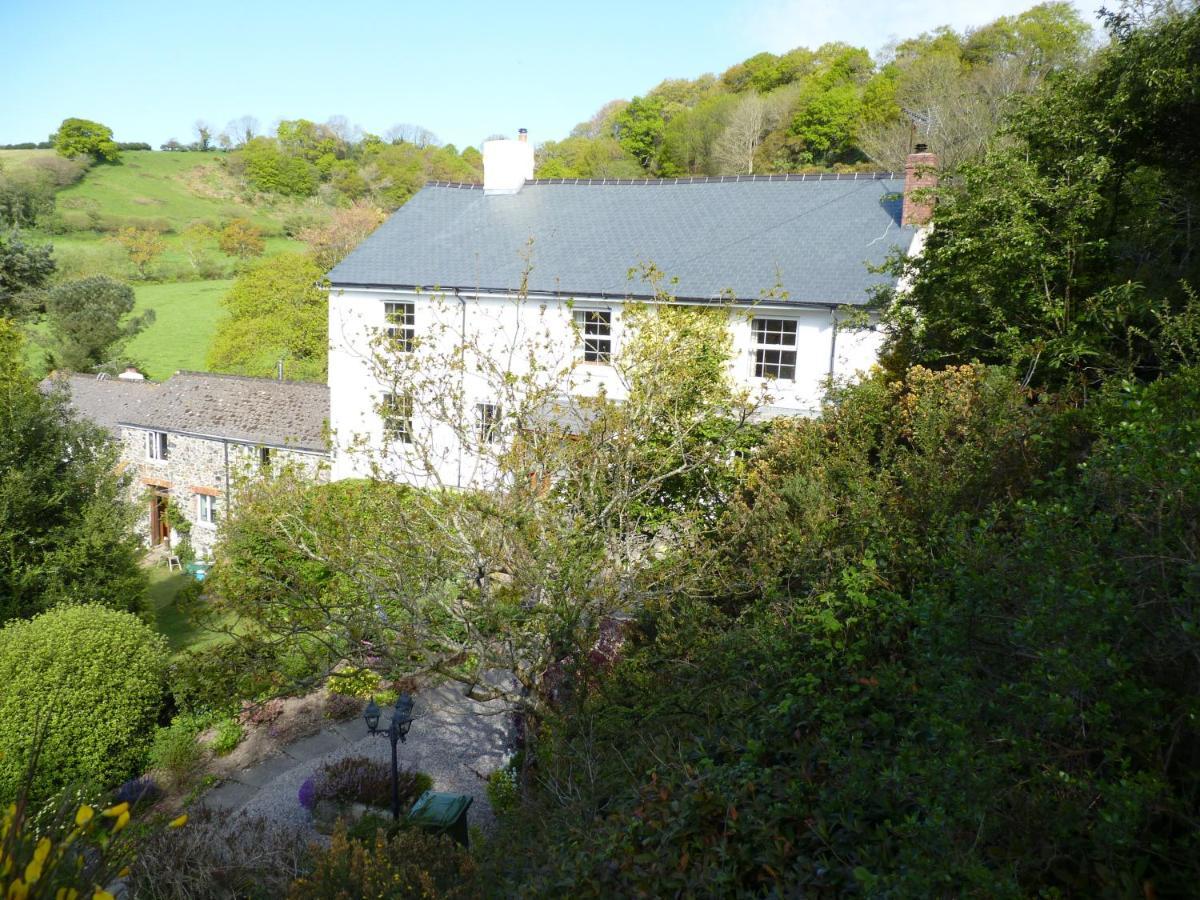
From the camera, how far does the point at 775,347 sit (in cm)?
1902

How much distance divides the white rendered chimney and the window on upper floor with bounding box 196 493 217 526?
1386 centimetres

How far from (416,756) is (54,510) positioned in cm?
929

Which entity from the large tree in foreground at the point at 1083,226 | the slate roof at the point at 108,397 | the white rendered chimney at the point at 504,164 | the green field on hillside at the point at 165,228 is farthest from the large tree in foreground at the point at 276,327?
the large tree in foreground at the point at 1083,226

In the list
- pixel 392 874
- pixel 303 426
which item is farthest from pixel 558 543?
pixel 303 426

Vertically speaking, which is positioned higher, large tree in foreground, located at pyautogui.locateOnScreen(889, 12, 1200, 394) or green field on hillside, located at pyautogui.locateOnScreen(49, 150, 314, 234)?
green field on hillside, located at pyautogui.locateOnScreen(49, 150, 314, 234)

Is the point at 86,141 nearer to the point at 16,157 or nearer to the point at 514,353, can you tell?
the point at 16,157

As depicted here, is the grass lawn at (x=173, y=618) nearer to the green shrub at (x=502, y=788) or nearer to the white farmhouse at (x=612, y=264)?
the white farmhouse at (x=612, y=264)

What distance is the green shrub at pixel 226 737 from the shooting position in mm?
13305

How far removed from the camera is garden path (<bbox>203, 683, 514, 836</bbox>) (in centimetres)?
1125

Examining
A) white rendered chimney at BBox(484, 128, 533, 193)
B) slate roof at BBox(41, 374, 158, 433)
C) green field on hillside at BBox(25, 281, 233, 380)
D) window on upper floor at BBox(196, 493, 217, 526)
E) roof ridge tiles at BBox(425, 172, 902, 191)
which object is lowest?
window on upper floor at BBox(196, 493, 217, 526)

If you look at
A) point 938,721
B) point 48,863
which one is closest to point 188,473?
point 48,863

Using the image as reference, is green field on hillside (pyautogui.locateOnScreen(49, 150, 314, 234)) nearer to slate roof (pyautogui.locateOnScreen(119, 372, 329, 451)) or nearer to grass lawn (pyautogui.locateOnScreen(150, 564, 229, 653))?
slate roof (pyautogui.locateOnScreen(119, 372, 329, 451))

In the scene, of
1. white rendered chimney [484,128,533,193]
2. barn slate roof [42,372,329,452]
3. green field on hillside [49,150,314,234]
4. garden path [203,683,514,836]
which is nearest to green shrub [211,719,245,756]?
garden path [203,683,514,836]

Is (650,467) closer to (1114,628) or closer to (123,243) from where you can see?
(1114,628)
